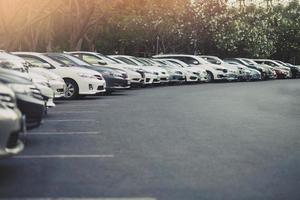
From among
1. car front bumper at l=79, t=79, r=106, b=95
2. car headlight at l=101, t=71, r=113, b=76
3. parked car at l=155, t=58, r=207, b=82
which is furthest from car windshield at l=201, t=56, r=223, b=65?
car front bumper at l=79, t=79, r=106, b=95

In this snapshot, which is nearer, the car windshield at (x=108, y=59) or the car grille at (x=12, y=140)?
the car grille at (x=12, y=140)

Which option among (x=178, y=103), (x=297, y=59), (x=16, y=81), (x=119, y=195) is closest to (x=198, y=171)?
(x=119, y=195)

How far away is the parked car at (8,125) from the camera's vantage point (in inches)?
245

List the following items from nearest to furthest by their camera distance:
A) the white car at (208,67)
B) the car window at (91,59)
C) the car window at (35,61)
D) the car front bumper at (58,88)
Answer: the car front bumper at (58,88) < the car window at (35,61) < the car window at (91,59) < the white car at (208,67)

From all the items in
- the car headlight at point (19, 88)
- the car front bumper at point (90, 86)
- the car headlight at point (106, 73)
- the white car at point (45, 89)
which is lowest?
the car front bumper at point (90, 86)

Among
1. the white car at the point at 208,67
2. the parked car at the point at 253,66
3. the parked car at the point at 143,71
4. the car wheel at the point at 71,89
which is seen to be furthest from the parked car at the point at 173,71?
the car wheel at the point at 71,89

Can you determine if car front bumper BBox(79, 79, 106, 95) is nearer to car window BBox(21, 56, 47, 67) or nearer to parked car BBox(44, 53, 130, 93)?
parked car BBox(44, 53, 130, 93)

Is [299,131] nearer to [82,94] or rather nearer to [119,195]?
[119,195]

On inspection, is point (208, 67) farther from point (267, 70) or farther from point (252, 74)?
Answer: point (267, 70)

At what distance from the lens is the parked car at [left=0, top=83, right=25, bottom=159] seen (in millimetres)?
6223

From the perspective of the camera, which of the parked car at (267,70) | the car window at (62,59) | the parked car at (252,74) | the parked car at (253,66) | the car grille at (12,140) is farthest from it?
the parked car at (267,70)

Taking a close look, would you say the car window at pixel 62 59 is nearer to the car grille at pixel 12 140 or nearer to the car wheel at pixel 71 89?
the car wheel at pixel 71 89

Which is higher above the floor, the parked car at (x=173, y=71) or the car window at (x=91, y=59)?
the car window at (x=91, y=59)

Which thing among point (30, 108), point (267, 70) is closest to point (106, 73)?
point (30, 108)
